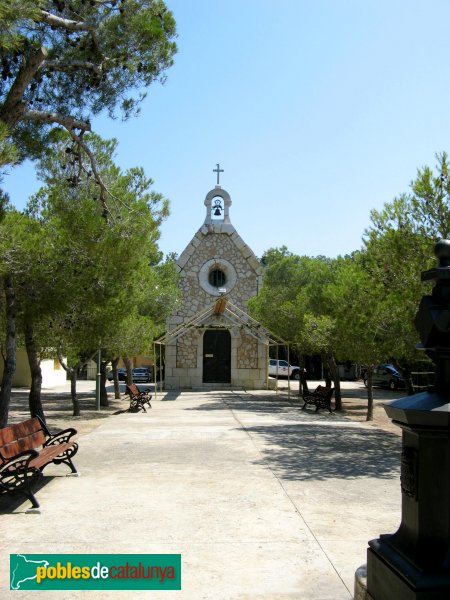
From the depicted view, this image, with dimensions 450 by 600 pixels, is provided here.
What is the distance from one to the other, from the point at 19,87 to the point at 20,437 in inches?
188

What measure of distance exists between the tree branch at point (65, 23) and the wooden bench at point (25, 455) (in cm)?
540

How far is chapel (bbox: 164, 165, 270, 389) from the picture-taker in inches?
1048

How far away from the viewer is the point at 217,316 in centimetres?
2534

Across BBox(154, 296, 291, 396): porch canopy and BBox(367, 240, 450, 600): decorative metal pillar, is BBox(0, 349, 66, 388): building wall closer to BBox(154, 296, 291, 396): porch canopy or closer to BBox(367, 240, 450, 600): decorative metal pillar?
BBox(154, 296, 291, 396): porch canopy

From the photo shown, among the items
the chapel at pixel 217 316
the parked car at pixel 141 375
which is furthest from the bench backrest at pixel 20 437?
the parked car at pixel 141 375

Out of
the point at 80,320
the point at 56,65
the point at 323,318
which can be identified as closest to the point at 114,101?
the point at 56,65

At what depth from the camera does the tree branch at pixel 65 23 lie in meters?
7.74

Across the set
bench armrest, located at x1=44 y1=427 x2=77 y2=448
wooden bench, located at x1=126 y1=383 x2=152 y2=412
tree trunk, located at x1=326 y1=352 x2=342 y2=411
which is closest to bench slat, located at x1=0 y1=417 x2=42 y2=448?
bench armrest, located at x1=44 y1=427 x2=77 y2=448

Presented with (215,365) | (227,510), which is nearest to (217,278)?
(215,365)

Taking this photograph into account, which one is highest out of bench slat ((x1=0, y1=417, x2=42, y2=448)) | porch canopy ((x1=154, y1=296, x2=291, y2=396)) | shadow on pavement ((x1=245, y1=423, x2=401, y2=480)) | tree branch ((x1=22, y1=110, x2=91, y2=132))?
tree branch ((x1=22, y1=110, x2=91, y2=132))

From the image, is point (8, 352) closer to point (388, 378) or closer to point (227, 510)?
point (227, 510)

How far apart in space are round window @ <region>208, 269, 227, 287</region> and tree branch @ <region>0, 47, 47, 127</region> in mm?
19999

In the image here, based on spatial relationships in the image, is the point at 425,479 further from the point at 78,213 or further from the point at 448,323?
the point at 78,213

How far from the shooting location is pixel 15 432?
698cm
